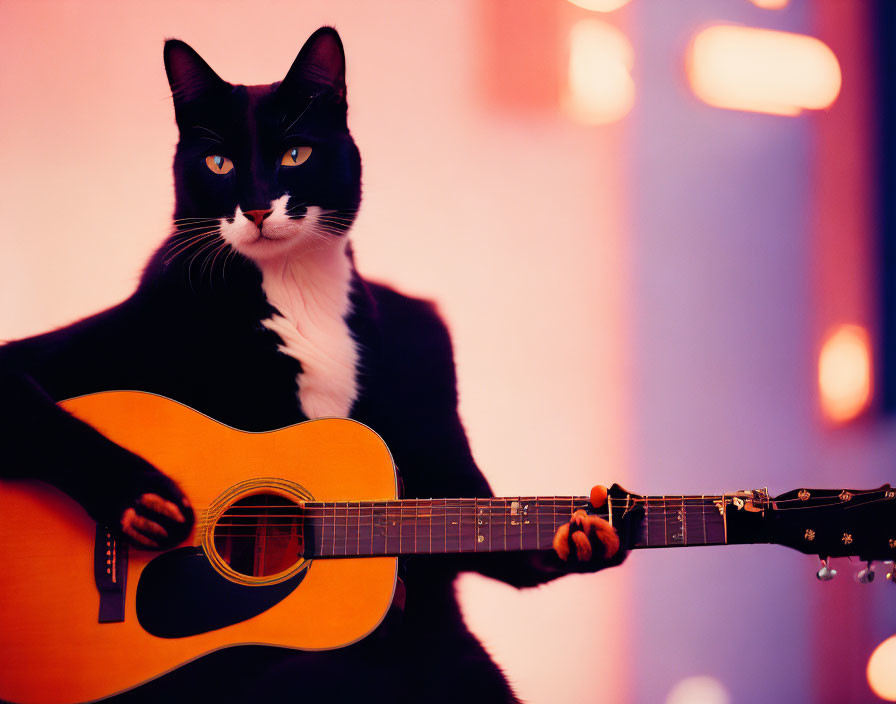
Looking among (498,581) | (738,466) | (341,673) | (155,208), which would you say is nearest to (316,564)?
(341,673)

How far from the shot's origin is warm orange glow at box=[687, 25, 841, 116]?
1.72 m

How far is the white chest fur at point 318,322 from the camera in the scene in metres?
1.53

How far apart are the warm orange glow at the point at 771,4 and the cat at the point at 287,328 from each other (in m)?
1.16

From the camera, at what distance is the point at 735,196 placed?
172 cm

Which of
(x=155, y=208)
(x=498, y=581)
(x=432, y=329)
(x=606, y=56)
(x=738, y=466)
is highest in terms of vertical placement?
(x=606, y=56)

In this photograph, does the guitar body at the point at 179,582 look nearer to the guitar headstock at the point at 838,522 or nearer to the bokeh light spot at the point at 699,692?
the guitar headstock at the point at 838,522

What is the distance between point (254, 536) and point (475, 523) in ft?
1.51

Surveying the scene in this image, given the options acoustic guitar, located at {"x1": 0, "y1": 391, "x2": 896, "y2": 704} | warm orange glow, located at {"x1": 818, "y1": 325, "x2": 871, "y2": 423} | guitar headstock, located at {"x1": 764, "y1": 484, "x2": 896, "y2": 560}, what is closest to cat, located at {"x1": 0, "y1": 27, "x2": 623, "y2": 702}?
acoustic guitar, located at {"x1": 0, "y1": 391, "x2": 896, "y2": 704}

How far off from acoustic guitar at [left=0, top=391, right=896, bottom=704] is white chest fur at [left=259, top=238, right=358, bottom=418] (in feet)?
0.69

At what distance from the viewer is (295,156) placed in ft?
4.93

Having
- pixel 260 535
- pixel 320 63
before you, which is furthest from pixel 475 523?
pixel 320 63

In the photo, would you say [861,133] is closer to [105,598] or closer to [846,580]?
[846,580]

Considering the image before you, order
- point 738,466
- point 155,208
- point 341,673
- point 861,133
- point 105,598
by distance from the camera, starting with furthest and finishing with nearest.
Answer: point 861,133, point 738,466, point 155,208, point 341,673, point 105,598

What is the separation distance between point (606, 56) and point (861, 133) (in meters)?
0.77
